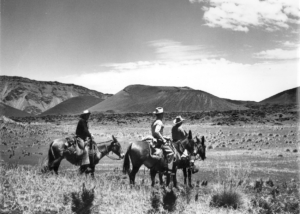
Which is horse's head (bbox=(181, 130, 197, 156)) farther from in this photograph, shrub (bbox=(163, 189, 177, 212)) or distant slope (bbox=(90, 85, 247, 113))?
distant slope (bbox=(90, 85, 247, 113))

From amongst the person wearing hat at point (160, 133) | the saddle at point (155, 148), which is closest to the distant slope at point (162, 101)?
the person wearing hat at point (160, 133)

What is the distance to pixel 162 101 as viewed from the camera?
13412 centimetres

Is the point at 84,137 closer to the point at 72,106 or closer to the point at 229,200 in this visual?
the point at 229,200

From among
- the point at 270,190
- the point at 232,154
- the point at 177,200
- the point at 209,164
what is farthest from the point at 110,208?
the point at 232,154

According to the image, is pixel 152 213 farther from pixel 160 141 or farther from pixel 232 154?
pixel 232 154

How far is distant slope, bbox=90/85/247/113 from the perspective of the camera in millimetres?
124438

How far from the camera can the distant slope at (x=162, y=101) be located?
4899 inches

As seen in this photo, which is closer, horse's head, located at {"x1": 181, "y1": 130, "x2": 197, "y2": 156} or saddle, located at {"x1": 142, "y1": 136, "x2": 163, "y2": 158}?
saddle, located at {"x1": 142, "y1": 136, "x2": 163, "y2": 158}

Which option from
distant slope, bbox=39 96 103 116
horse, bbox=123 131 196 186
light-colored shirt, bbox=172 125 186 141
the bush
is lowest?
the bush

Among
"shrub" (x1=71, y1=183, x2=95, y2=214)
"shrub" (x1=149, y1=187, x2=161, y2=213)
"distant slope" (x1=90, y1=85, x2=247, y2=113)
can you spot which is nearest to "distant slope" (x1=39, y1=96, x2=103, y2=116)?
"distant slope" (x1=90, y1=85, x2=247, y2=113)

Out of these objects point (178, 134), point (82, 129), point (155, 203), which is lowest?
point (155, 203)

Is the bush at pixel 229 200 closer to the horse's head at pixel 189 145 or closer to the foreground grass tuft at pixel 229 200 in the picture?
the foreground grass tuft at pixel 229 200

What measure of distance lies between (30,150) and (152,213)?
17.5 metres

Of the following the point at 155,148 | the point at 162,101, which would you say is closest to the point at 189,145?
the point at 155,148
